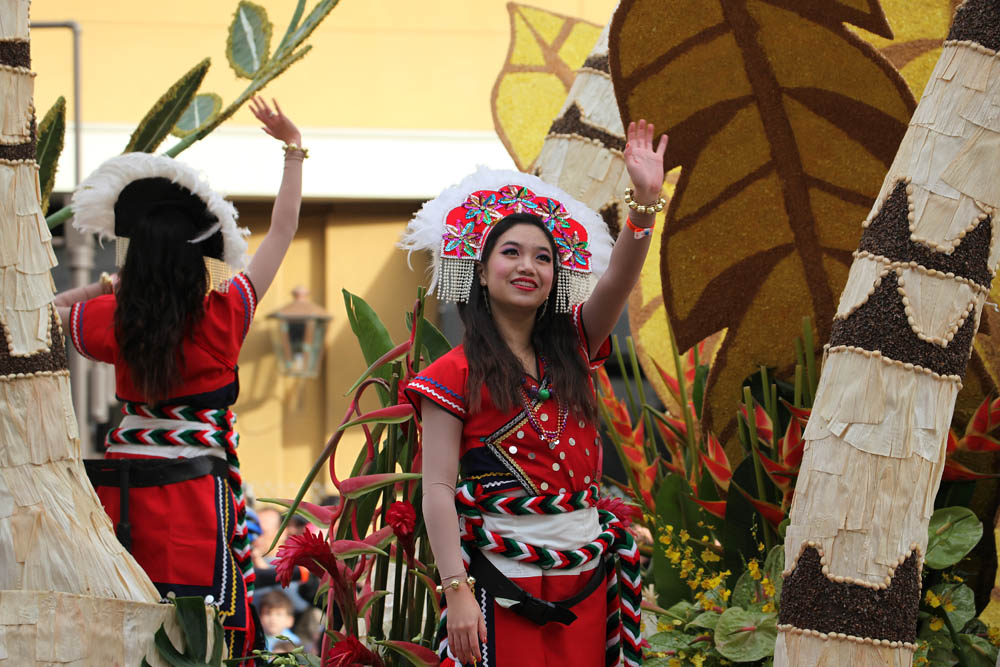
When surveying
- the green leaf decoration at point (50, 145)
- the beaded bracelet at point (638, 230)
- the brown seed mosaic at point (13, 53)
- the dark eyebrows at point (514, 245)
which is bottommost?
the dark eyebrows at point (514, 245)

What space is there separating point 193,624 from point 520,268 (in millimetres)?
762

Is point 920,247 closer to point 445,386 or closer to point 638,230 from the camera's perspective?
point 638,230

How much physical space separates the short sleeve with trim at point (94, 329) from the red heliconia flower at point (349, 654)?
0.71m

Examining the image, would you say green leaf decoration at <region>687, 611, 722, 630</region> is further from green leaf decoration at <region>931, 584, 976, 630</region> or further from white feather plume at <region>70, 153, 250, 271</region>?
white feather plume at <region>70, 153, 250, 271</region>

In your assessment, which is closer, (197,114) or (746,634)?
(746,634)

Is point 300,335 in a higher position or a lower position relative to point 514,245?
lower

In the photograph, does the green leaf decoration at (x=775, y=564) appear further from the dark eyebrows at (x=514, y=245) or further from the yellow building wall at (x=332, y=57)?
the yellow building wall at (x=332, y=57)

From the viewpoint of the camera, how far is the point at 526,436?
1921 millimetres

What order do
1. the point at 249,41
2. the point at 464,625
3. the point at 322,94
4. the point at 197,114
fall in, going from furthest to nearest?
the point at 322,94, the point at 197,114, the point at 249,41, the point at 464,625

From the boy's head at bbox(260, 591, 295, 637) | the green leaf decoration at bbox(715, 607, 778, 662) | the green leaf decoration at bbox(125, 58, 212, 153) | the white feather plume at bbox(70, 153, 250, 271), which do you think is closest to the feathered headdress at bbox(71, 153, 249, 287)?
the white feather plume at bbox(70, 153, 250, 271)

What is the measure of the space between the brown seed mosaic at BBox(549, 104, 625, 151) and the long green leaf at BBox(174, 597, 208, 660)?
65.0 inches

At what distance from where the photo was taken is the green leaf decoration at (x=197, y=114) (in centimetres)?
313

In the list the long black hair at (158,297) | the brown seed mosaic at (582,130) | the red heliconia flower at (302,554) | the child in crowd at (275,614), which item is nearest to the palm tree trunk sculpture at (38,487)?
the red heliconia flower at (302,554)

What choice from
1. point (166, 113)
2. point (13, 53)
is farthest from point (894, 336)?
point (166, 113)
